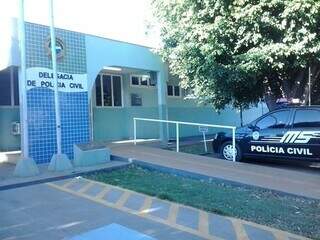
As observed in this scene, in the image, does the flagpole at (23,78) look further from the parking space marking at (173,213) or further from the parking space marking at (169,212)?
the parking space marking at (173,213)

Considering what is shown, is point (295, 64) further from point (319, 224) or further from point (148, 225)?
point (148, 225)

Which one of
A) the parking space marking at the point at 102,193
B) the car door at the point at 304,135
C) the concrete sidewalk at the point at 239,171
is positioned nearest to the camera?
the parking space marking at the point at 102,193

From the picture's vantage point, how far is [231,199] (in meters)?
8.63

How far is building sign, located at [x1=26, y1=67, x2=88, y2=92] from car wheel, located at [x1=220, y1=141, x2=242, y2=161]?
4367 millimetres

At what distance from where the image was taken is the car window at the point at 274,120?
1235 cm

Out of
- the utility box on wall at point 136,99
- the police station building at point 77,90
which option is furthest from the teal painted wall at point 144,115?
the utility box on wall at point 136,99

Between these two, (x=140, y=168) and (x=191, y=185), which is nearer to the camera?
(x=191, y=185)

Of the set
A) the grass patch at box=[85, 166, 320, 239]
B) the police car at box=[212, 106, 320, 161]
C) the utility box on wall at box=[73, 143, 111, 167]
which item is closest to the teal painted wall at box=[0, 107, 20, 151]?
the utility box on wall at box=[73, 143, 111, 167]

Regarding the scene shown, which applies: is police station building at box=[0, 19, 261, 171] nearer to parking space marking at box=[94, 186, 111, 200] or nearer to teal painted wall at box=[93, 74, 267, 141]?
teal painted wall at box=[93, 74, 267, 141]

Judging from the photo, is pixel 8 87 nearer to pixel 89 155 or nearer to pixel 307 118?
pixel 89 155

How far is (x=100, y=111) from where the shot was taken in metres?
17.4

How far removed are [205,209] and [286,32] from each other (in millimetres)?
7096

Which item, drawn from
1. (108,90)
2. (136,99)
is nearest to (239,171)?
(108,90)

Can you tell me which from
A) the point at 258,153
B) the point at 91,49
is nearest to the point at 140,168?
the point at 258,153
